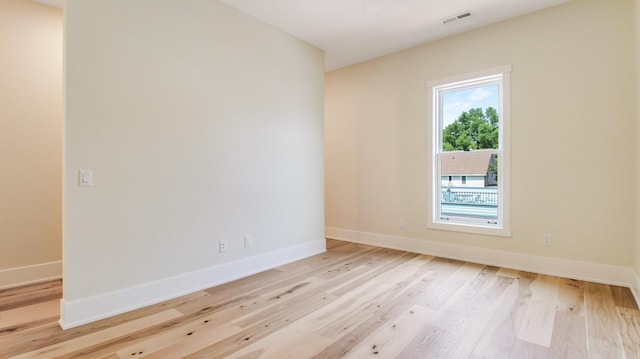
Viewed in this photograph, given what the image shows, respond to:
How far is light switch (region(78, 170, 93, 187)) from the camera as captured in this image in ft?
7.64

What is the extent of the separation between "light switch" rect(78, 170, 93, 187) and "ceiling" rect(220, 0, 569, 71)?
7.01 feet

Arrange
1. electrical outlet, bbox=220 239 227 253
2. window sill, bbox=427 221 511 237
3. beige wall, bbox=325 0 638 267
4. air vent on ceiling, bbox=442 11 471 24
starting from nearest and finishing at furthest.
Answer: beige wall, bbox=325 0 638 267, electrical outlet, bbox=220 239 227 253, air vent on ceiling, bbox=442 11 471 24, window sill, bbox=427 221 511 237

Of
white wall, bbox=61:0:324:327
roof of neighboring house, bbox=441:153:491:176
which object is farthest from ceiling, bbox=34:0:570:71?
roof of neighboring house, bbox=441:153:491:176

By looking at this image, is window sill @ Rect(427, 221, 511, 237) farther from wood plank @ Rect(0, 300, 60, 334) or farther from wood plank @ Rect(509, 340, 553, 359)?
wood plank @ Rect(0, 300, 60, 334)

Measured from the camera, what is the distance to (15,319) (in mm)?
2354

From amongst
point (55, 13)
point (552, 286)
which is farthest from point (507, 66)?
point (55, 13)

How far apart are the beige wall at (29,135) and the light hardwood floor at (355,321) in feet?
1.64

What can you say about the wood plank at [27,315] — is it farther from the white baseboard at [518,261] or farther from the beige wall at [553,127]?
the beige wall at [553,127]

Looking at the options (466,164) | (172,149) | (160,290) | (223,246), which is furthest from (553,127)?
(160,290)

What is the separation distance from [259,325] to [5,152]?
10.2 ft

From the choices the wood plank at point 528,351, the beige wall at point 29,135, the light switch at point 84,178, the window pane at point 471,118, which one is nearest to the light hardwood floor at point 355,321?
the wood plank at point 528,351

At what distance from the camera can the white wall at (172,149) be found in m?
2.36

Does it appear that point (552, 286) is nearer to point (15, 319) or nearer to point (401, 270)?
point (401, 270)

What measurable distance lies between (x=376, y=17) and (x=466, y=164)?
85.1 inches
